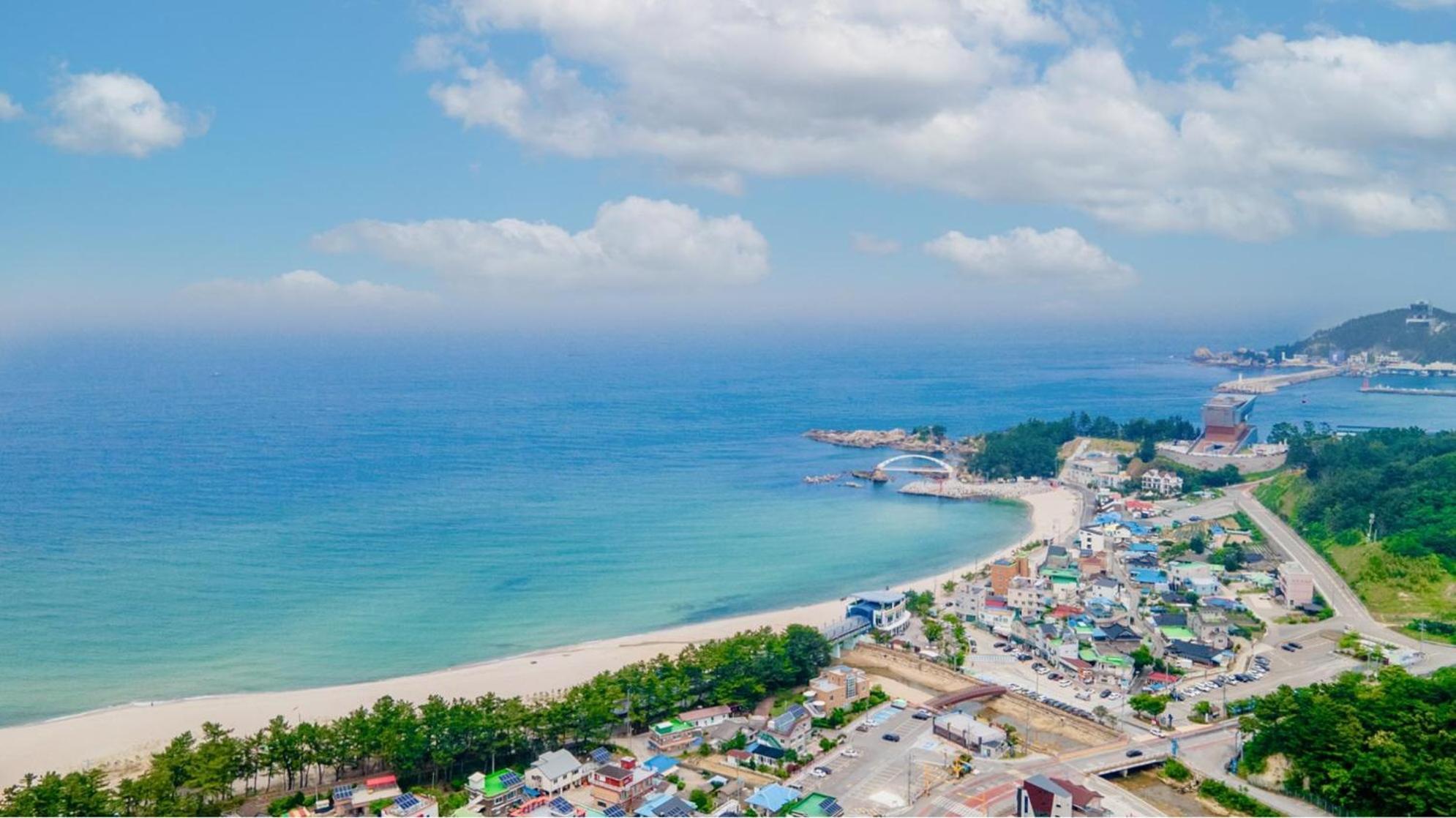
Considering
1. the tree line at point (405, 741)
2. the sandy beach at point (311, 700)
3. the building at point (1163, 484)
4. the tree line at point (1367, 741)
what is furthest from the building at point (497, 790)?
the building at point (1163, 484)

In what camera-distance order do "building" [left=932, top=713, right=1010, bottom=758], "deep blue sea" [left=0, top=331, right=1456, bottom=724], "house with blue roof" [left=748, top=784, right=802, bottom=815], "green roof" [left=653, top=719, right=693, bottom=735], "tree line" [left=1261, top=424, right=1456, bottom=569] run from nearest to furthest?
"house with blue roof" [left=748, top=784, right=802, bottom=815] → "building" [left=932, top=713, right=1010, bottom=758] → "green roof" [left=653, top=719, right=693, bottom=735] → "deep blue sea" [left=0, top=331, right=1456, bottom=724] → "tree line" [left=1261, top=424, right=1456, bottom=569]

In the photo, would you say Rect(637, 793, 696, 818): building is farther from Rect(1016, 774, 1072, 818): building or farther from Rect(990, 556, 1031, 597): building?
Rect(990, 556, 1031, 597): building

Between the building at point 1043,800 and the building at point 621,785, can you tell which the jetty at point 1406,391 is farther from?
the building at point 621,785

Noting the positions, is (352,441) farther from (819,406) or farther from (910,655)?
(910,655)

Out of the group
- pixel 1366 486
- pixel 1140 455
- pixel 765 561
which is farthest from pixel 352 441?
pixel 1366 486

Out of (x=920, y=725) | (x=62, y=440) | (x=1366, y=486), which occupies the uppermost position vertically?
(x=62, y=440)

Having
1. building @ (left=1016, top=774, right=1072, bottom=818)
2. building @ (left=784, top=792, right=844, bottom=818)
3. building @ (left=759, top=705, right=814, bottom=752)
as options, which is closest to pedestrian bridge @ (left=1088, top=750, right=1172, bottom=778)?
building @ (left=1016, top=774, right=1072, bottom=818)

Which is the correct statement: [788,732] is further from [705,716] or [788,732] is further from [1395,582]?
[1395,582]

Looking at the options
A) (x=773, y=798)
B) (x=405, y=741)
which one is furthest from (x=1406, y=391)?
(x=405, y=741)
